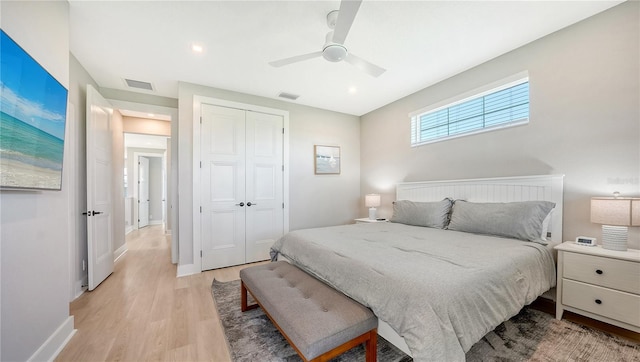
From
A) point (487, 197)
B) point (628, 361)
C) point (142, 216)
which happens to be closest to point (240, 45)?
point (487, 197)

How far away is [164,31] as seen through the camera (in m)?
2.30

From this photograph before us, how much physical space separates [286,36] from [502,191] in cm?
290

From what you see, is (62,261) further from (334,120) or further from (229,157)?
(334,120)

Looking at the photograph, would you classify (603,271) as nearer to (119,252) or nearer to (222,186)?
A: (222,186)

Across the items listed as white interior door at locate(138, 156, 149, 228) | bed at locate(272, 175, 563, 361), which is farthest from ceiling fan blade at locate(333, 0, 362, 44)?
white interior door at locate(138, 156, 149, 228)

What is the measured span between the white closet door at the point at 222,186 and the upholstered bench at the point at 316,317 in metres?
1.92

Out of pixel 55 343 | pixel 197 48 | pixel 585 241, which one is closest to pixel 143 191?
pixel 197 48

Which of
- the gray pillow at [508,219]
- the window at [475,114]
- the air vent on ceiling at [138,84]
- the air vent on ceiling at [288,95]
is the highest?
the air vent on ceiling at [288,95]

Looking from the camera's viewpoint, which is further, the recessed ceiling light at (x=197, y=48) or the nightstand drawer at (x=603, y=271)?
the recessed ceiling light at (x=197, y=48)

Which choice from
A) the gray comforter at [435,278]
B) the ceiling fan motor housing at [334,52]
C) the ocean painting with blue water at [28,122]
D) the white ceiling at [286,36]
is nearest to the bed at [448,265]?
the gray comforter at [435,278]

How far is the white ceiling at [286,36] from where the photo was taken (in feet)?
6.70

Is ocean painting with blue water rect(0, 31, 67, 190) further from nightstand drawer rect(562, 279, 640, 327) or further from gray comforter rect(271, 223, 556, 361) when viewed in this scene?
nightstand drawer rect(562, 279, 640, 327)

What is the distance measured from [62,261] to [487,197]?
4.09 meters

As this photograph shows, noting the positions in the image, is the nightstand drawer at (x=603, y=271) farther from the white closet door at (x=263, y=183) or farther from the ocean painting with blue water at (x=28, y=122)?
the ocean painting with blue water at (x=28, y=122)
